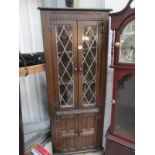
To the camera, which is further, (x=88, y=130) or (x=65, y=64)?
(x=88, y=130)

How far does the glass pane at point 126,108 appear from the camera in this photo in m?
1.27

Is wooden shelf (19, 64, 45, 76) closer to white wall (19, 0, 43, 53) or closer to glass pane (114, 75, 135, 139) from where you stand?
white wall (19, 0, 43, 53)

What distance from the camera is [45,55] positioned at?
1.42 metres

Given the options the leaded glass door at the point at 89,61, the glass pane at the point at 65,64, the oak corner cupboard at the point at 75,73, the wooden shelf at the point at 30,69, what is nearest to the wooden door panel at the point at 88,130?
the oak corner cupboard at the point at 75,73

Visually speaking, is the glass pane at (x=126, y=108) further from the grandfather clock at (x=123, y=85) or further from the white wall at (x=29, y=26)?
the white wall at (x=29, y=26)

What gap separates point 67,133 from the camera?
1.69m

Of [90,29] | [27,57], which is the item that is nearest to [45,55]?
[27,57]

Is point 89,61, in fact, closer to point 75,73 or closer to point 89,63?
point 89,63

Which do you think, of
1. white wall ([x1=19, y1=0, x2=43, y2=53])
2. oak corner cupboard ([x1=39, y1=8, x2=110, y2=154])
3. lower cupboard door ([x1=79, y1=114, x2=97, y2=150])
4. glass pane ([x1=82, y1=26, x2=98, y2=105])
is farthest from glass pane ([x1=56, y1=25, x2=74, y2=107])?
white wall ([x1=19, y1=0, x2=43, y2=53])

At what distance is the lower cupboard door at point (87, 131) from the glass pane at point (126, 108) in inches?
12.9

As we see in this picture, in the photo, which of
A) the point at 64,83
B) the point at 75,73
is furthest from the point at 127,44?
the point at 64,83

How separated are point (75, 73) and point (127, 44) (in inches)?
22.1
